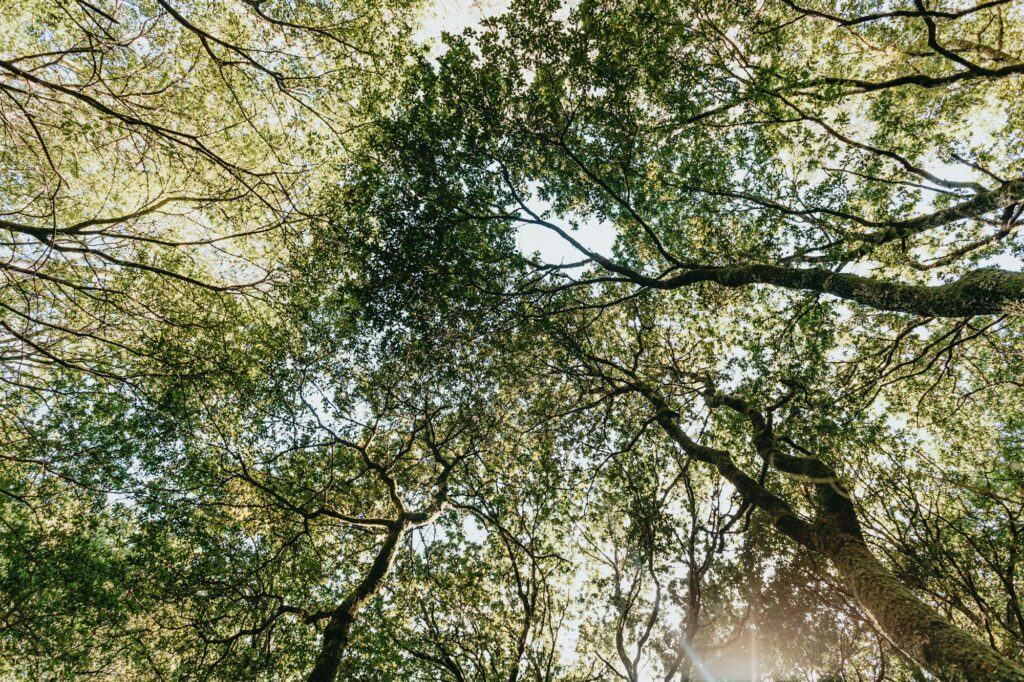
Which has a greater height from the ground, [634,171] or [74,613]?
[634,171]

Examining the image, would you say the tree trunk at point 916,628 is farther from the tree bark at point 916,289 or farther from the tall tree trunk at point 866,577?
the tree bark at point 916,289

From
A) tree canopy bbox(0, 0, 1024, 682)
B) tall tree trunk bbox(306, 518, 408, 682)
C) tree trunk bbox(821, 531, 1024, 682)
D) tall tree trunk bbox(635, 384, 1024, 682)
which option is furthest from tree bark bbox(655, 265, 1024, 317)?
tall tree trunk bbox(306, 518, 408, 682)

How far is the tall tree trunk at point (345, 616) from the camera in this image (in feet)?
23.4

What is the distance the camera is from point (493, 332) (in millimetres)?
9531

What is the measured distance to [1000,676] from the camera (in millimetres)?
4070

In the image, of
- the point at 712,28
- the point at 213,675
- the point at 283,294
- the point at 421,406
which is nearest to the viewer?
the point at 213,675

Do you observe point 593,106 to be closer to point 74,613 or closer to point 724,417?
point 724,417

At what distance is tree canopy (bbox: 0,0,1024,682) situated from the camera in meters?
8.44

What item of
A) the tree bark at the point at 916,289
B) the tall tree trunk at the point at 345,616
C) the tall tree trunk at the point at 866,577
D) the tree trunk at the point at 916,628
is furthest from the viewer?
the tall tree trunk at the point at 345,616

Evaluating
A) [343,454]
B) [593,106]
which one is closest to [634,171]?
[593,106]

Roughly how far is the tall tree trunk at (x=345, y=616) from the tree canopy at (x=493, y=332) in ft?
0.32

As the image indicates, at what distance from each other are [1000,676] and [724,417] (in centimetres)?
759

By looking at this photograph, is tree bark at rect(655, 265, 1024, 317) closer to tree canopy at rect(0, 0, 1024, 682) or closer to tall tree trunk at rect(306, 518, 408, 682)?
tree canopy at rect(0, 0, 1024, 682)

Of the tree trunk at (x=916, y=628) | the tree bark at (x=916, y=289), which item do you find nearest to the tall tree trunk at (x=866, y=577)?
the tree trunk at (x=916, y=628)
